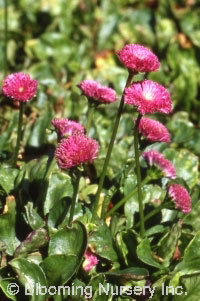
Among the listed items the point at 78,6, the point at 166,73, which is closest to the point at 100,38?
the point at 78,6

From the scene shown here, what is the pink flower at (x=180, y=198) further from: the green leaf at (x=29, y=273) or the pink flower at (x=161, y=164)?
the green leaf at (x=29, y=273)

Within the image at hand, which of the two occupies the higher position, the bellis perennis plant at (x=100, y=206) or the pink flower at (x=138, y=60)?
the pink flower at (x=138, y=60)

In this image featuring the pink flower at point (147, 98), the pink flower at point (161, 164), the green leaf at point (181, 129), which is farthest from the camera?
the green leaf at point (181, 129)

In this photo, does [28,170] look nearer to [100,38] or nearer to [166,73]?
[166,73]

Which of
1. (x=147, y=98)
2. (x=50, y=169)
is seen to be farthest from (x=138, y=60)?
(x=50, y=169)

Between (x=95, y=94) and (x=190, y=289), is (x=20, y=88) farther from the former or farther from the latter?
(x=190, y=289)
